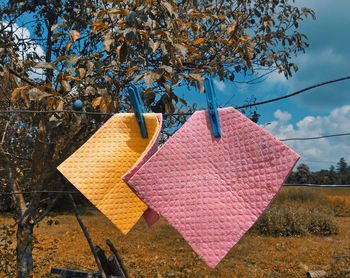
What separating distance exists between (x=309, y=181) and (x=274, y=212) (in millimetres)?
9820

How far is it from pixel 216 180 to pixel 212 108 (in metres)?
0.22

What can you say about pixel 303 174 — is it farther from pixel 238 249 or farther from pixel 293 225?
pixel 293 225

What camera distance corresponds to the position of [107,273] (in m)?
4.29

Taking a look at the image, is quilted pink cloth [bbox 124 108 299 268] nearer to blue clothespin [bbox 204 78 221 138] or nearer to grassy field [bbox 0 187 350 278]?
blue clothespin [bbox 204 78 221 138]

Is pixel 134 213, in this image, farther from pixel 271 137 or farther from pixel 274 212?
pixel 274 212

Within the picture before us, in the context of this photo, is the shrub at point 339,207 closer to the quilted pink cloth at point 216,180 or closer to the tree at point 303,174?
the tree at point 303,174

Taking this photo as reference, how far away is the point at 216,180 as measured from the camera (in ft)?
4.46

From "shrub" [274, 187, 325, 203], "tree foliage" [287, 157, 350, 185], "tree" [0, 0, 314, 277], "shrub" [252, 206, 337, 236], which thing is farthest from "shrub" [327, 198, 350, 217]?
"tree foliage" [287, 157, 350, 185]

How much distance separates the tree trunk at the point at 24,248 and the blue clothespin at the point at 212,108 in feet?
8.19

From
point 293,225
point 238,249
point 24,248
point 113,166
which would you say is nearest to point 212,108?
point 113,166

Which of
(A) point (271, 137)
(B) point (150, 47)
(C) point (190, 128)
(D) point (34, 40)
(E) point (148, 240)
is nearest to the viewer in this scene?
(A) point (271, 137)

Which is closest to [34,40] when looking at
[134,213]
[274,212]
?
[134,213]

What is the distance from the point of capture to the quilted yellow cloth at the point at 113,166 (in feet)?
4.91

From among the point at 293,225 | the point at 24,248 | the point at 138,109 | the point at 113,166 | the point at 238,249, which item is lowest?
the point at 238,249
